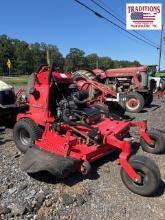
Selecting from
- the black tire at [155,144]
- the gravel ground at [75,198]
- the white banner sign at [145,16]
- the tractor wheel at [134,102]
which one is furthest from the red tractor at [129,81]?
the white banner sign at [145,16]

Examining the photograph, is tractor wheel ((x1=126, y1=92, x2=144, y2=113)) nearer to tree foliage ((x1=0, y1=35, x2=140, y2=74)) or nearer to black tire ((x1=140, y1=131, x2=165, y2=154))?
black tire ((x1=140, y1=131, x2=165, y2=154))

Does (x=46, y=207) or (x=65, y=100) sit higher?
(x=65, y=100)

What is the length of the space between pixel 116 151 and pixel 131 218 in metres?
2.62

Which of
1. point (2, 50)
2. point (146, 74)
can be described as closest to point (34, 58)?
point (2, 50)

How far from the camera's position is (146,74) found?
51.5ft

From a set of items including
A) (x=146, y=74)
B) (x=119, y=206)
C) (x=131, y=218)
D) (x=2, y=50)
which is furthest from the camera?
(x=2, y=50)

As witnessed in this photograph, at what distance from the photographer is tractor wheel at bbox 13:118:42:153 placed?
7078 mm

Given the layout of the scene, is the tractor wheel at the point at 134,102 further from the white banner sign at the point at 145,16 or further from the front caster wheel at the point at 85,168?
the white banner sign at the point at 145,16

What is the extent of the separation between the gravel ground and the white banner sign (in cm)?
2775

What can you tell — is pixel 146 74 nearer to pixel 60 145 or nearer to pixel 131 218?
pixel 60 145

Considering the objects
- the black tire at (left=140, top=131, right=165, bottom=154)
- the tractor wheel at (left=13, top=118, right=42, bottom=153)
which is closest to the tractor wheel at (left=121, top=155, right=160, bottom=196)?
the black tire at (left=140, top=131, right=165, bottom=154)

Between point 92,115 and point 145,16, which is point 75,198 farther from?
point 145,16

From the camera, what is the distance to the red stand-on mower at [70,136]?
17.3 feet

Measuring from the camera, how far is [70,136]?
639 centimetres
